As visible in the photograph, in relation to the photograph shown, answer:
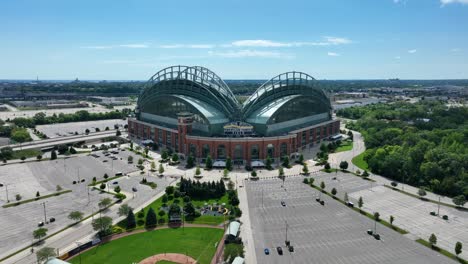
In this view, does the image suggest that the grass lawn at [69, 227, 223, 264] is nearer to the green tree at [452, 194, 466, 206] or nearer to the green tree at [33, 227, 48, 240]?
the green tree at [33, 227, 48, 240]

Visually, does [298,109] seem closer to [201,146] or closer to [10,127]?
[201,146]

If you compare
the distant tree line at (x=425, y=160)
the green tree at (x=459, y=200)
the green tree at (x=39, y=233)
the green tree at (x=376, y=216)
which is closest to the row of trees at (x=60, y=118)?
the green tree at (x=39, y=233)

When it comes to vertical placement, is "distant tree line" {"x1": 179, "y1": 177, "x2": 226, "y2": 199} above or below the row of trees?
below

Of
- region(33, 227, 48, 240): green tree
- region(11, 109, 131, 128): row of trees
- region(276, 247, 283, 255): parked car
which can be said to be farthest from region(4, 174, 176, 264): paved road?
region(11, 109, 131, 128): row of trees

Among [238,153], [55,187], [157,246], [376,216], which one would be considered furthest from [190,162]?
[376,216]

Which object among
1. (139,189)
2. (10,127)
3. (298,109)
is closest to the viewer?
(139,189)

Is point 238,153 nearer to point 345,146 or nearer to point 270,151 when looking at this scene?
point 270,151

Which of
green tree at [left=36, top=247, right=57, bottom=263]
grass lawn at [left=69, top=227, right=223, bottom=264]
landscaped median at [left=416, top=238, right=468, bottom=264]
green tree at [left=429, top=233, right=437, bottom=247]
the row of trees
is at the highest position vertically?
the row of trees

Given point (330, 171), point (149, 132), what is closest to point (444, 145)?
point (330, 171)
